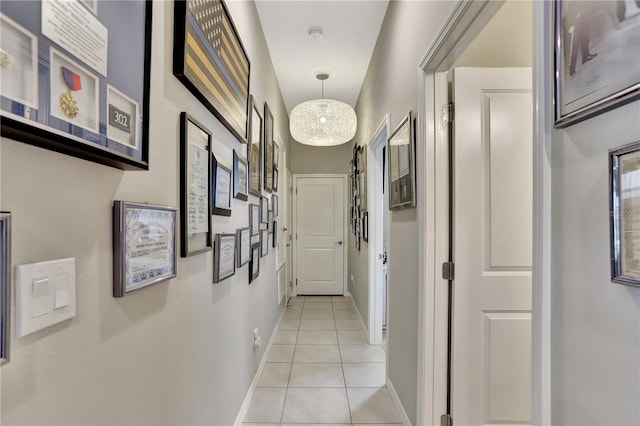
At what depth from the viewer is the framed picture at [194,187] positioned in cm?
115

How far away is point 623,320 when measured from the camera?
2.11 ft

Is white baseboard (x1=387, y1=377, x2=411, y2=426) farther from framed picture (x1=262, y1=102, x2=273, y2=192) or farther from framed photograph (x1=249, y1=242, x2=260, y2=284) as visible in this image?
framed picture (x1=262, y1=102, x2=273, y2=192)

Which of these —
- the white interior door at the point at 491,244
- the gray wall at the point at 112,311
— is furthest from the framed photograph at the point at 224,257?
the white interior door at the point at 491,244

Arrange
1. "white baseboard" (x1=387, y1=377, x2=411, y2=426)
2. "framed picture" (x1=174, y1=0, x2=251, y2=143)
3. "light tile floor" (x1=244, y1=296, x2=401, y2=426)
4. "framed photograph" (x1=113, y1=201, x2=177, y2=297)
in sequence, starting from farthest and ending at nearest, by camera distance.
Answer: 1. "light tile floor" (x1=244, y1=296, x2=401, y2=426)
2. "white baseboard" (x1=387, y1=377, x2=411, y2=426)
3. "framed picture" (x1=174, y1=0, x2=251, y2=143)
4. "framed photograph" (x1=113, y1=201, x2=177, y2=297)

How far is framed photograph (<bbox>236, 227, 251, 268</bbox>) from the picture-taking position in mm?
1854

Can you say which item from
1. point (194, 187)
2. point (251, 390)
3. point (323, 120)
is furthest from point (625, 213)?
point (323, 120)

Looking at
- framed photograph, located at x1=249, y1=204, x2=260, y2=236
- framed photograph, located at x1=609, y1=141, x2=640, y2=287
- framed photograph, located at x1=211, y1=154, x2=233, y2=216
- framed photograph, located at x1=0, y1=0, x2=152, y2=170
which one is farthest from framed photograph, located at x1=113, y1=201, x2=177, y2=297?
framed photograph, located at x1=249, y1=204, x2=260, y2=236

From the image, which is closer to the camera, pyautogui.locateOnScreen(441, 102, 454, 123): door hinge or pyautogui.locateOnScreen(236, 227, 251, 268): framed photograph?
pyautogui.locateOnScreen(441, 102, 454, 123): door hinge

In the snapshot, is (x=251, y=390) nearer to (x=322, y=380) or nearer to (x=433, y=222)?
(x=322, y=380)

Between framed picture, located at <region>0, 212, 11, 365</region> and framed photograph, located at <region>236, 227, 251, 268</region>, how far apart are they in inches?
52.3

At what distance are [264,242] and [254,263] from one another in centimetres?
47

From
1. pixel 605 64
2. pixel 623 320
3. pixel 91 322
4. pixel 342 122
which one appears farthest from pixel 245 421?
pixel 342 122

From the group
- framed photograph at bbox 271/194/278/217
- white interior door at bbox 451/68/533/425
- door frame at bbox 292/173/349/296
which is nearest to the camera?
white interior door at bbox 451/68/533/425

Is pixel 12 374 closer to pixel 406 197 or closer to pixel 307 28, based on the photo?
pixel 406 197
